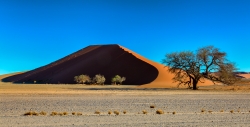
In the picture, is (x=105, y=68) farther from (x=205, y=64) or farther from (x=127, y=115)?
(x=127, y=115)

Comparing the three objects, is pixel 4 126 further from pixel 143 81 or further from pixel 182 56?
pixel 143 81

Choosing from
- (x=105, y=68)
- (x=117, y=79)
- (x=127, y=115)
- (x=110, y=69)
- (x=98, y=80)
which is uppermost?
(x=105, y=68)

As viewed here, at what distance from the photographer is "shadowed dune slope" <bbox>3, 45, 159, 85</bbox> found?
9250 cm

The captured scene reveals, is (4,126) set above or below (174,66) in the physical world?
below

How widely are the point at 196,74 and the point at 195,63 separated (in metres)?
1.64

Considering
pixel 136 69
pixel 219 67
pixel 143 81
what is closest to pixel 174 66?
pixel 219 67

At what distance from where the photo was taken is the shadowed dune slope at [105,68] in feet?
303

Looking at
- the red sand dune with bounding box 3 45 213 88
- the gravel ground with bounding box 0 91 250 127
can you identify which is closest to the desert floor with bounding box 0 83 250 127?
the gravel ground with bounding box 0 91 250 127

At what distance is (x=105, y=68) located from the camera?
103m

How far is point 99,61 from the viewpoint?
366ft

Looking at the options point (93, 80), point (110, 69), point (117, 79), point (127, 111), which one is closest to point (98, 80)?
point (93, 80)

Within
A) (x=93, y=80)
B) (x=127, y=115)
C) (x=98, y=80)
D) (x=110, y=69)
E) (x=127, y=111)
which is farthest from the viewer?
(x=110, y=69)

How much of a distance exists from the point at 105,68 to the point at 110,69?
2843 millimetres

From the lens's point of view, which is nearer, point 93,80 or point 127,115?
point 127,115
